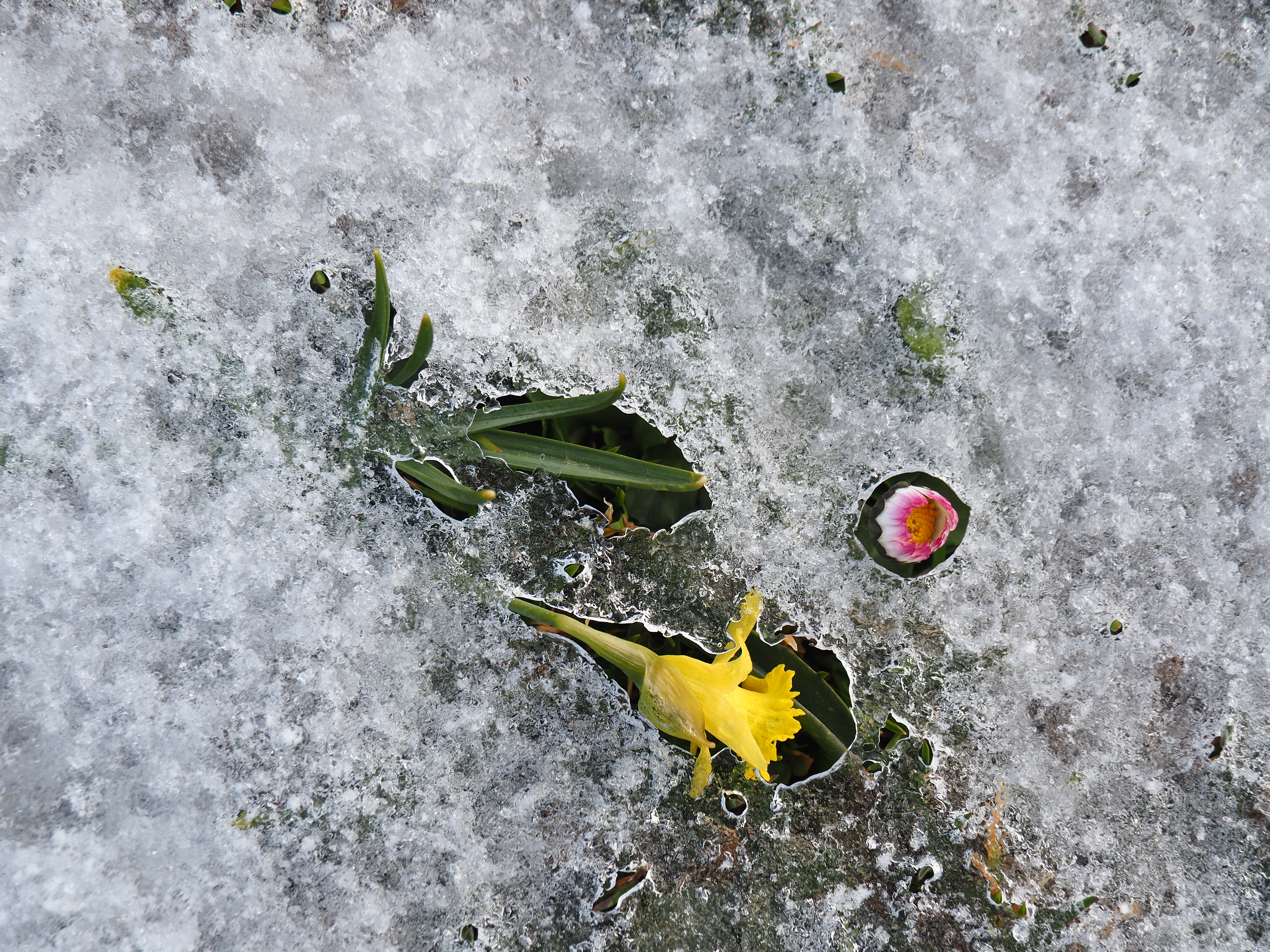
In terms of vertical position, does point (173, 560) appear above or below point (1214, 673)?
below

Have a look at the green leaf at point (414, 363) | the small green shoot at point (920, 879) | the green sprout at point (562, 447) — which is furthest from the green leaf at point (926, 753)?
the green leaf at point (414, 363)

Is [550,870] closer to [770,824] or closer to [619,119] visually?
[770,824]

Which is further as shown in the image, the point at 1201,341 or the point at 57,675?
the point at 1201,341

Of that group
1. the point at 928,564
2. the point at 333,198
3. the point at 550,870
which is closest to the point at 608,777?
the point at 550,870

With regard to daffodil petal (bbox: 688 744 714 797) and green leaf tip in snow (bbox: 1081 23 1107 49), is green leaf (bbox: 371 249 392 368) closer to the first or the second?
daffodil petal (bbox: 688 744 714 797)

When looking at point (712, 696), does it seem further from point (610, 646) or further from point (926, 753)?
point (926, 753)

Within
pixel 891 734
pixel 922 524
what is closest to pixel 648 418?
pixel 922 524

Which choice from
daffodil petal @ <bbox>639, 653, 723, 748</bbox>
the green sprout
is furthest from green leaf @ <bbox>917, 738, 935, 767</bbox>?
the green sprout
